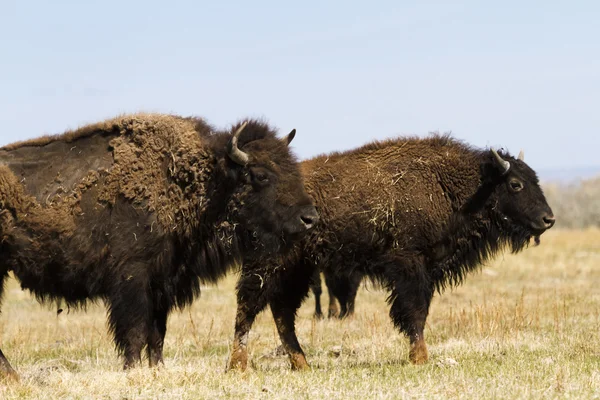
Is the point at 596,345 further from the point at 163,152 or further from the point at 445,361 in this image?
the point at 163,152

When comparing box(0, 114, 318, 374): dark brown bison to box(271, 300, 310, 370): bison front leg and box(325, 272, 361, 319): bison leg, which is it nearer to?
box(271, 300, 310, 370): bison front leg

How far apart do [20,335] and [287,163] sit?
5063 mm

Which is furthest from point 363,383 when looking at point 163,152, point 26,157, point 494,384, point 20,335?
point 20,335

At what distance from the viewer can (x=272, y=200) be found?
314 inches

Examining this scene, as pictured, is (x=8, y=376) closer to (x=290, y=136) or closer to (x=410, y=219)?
(x=290, y=136)

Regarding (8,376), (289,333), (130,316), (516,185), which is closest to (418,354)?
(289,333)

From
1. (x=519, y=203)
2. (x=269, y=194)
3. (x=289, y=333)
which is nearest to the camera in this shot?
(x=269, y=194)

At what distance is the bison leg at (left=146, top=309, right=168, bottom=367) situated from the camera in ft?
26.6

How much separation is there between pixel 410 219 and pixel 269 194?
5.85 feet

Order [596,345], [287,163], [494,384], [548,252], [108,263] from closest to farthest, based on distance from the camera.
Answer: [494,384] < [108,263] < [287,163] < [596,345] < [548,252]

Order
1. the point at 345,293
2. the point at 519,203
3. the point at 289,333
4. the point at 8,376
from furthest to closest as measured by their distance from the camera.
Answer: the point at 345,293, the point at 519,203, the point at 289,333, the point at 8,376

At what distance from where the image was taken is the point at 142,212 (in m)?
7.63

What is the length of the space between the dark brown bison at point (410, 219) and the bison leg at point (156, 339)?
91 centimetres

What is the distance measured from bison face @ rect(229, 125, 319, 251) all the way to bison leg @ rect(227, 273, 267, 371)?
0.71 meters
